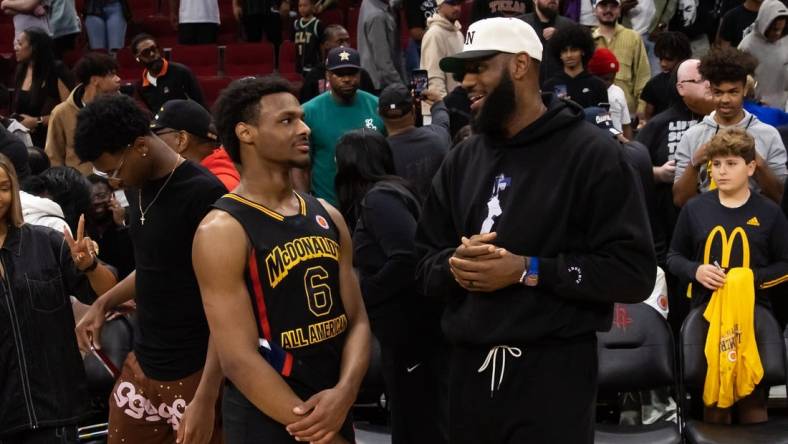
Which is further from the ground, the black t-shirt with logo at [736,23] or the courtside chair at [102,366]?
the black t-shirt with logo at [736,23]

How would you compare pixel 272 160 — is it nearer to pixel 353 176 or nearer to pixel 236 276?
pixel 236 276

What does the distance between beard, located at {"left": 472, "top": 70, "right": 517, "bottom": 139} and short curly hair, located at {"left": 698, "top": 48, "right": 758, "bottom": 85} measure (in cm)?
297

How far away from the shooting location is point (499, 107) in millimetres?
3299

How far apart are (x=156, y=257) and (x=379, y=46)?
18.6 ft

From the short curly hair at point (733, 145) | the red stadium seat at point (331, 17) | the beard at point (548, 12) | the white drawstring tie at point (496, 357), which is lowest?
the red stadium seat at point (331, 17)

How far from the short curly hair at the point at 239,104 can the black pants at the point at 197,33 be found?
27.9 feet

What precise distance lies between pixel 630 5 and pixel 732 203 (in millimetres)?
5062

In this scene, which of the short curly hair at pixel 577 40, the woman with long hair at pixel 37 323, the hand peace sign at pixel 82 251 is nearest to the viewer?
the hand peace sign at pixel 82 251

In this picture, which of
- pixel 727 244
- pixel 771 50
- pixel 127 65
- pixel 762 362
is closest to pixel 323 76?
pixel 127 65

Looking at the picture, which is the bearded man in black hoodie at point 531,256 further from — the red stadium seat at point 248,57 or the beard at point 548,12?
the red stadium seat at point 248,57

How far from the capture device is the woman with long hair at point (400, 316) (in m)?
4.46

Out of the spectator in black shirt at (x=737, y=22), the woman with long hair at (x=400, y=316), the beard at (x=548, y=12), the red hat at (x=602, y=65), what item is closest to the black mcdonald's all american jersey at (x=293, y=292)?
the woman with long hair at (x=400, y=316)

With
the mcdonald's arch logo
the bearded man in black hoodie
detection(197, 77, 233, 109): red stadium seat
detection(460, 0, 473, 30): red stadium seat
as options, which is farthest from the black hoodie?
detection(197, 77, 233, 109): red stadium seat

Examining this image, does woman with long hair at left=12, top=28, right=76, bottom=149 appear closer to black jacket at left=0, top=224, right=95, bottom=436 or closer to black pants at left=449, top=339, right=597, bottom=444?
black jacket at left=0, top=224, right=95, bottom=436
